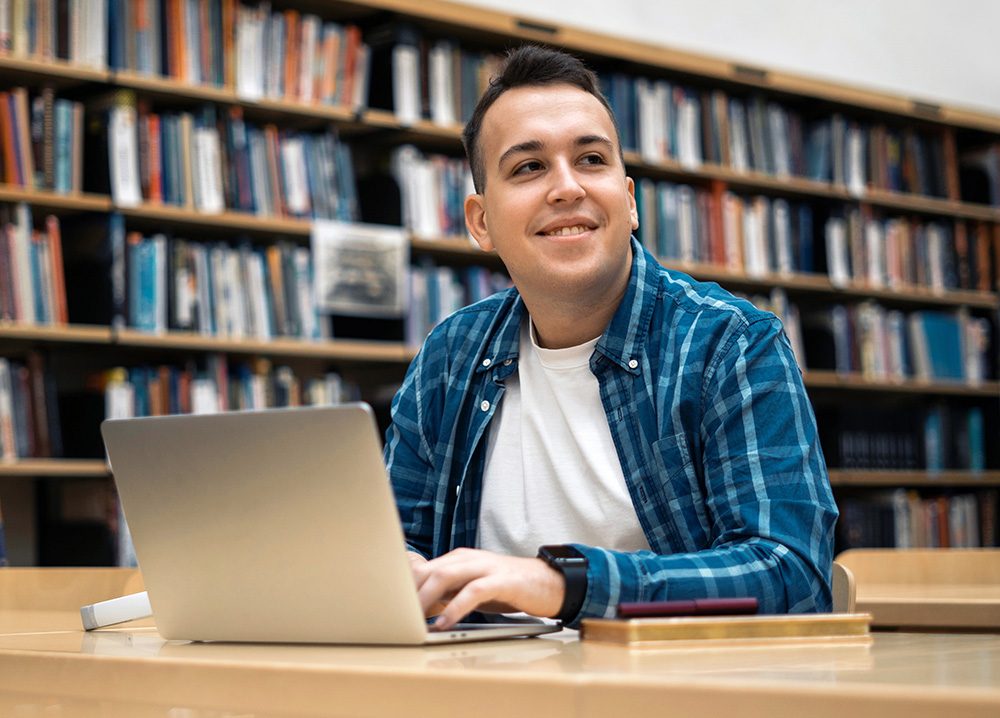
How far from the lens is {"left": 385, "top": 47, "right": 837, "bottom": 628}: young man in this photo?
1205mm

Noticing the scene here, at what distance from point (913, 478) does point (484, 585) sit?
404cm

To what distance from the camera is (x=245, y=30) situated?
10.8ft

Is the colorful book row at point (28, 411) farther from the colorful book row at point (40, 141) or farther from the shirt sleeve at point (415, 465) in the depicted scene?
the shirt sleeve at point (415, 465)

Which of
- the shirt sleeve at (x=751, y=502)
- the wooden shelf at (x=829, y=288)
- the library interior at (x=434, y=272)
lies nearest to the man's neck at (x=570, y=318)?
the shirt sleeve at (x=751, y=502)

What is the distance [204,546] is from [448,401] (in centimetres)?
70

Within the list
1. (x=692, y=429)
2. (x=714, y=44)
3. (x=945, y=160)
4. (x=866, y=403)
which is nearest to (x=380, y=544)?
(x=692, y=429)

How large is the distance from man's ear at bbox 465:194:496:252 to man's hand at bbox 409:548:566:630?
0.83 meters

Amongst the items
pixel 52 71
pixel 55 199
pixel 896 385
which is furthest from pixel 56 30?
pixel 896 385

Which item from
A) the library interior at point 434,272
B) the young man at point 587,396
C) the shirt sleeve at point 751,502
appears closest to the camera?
the library interior at point 434,272

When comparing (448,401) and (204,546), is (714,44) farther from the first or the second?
(204,546)

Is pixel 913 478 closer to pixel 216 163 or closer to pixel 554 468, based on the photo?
pixel 216 163

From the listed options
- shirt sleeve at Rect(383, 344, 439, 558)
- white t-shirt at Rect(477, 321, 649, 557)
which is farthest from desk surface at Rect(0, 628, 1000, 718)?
shirt sleeve at Rect(383, 344, 439, 558)

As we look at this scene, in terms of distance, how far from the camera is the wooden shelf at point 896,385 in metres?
4.39

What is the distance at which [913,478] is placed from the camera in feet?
14.9
